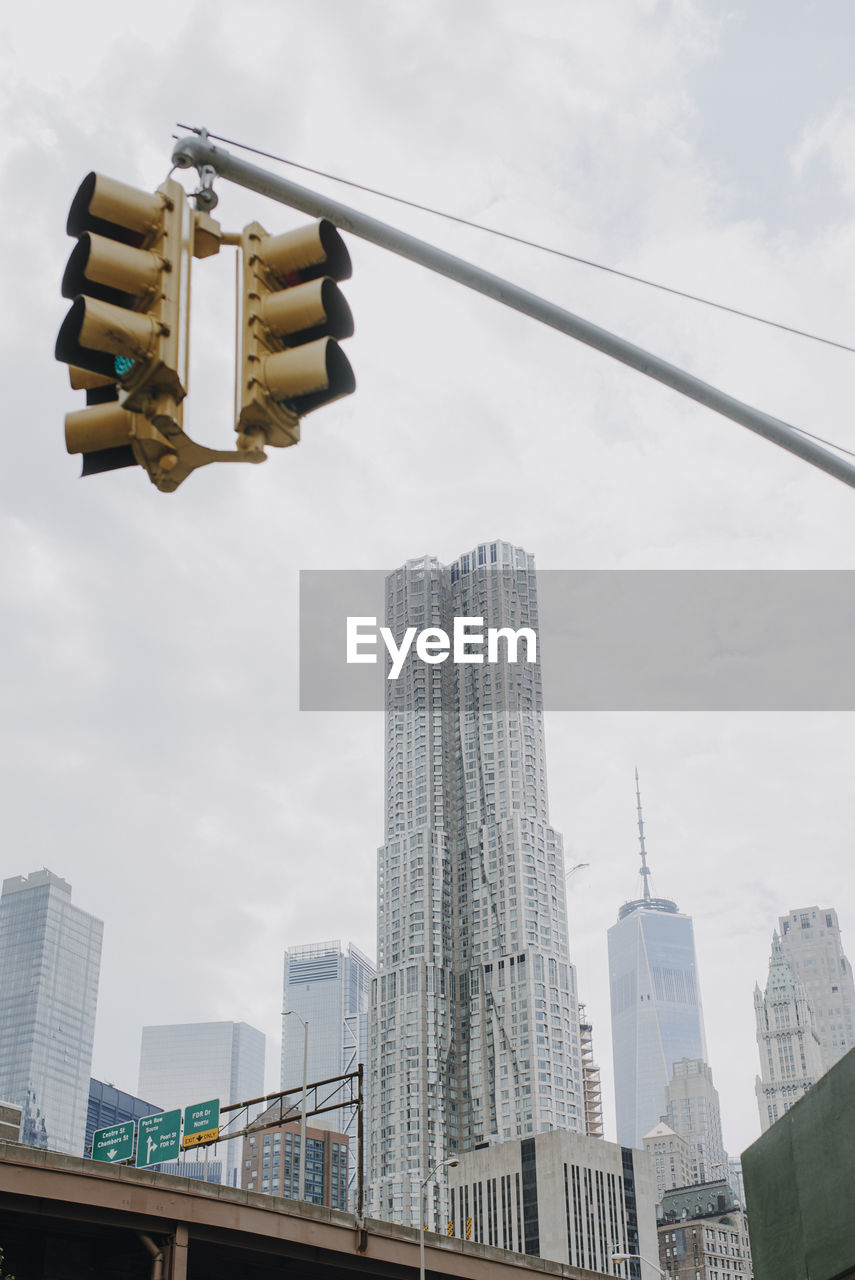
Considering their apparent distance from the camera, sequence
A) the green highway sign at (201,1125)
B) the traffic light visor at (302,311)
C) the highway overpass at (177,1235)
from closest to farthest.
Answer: the traffic light visor at (302,311) < the highway overpass at (177,1235) < the green highway sign at (201,1125)

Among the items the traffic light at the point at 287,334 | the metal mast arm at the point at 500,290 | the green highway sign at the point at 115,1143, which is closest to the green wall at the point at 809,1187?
the metal mast arm at the point at 500,290

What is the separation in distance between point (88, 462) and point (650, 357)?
349cm

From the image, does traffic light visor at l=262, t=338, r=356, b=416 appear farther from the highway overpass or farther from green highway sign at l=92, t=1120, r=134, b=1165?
green highway sign at l=92, t=1120, r=134, b=1165

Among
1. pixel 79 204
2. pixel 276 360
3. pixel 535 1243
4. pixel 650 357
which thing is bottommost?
pixel 276 360

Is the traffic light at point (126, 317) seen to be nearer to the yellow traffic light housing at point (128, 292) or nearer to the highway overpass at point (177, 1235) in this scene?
the yellow traffic light housing at point (128, 292)

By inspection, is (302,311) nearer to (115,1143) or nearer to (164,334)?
(164,334)

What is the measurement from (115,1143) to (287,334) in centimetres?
5162

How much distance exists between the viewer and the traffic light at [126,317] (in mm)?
5852

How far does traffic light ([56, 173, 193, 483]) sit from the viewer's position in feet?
19.2

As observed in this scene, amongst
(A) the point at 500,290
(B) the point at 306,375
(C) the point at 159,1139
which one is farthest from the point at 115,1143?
(B) the point at 306,375

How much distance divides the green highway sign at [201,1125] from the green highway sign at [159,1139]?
1.62 ft

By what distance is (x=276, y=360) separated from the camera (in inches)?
243

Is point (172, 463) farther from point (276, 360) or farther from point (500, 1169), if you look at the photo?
point (500, 1169)

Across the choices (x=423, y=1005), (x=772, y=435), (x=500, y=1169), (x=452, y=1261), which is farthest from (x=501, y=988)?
(x=772, y=435)
